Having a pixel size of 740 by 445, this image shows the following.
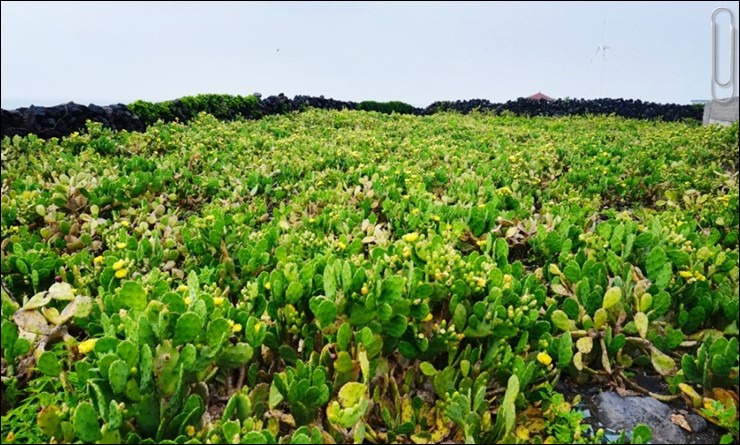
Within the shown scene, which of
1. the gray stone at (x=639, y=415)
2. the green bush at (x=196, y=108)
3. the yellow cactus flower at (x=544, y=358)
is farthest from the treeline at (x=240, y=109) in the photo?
the gray stone at (x=639, y=415)

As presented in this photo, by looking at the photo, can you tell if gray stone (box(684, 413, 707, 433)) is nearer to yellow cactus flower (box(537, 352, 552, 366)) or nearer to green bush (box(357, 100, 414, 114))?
yellow cactus flower (box(537, 352, 552, 366))

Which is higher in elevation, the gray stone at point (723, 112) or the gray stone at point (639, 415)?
the gray stone at point (723, 112)

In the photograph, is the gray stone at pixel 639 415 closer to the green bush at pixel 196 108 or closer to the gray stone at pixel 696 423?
the gray stone at pixel 696 423

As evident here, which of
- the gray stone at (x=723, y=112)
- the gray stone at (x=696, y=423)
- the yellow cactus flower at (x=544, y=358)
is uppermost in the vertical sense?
the gray stone at (x=723, y=112)

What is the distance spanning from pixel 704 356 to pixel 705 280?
0.66 metres

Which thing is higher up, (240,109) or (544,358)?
(240,109)

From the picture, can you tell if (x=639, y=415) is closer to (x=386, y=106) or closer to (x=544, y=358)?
(x=544, y=358)

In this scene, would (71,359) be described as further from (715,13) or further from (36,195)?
(715,13)

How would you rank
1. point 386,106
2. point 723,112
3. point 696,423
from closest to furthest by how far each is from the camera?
point 696,423 < point 723,112 < point 386,106

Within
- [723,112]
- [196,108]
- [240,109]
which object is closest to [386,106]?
[240,109]

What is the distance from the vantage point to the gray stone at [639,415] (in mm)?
2133

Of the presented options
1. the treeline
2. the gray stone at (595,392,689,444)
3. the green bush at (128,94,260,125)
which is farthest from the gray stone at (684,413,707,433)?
the green bush at (128,94,260,125)

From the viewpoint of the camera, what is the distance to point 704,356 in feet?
7.54

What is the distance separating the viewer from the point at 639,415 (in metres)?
2.23
